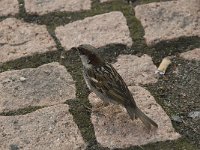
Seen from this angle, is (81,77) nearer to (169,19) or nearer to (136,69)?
(136,69)

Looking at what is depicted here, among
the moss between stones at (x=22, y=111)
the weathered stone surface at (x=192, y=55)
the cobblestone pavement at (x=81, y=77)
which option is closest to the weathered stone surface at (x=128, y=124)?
the cobblestone pavement at (x=81, y=77)

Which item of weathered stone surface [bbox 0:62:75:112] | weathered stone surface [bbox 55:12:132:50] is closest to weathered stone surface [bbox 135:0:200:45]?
weathered stone surface [bbox 55:12:132:50]

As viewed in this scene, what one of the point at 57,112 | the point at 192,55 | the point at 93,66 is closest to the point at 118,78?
the point at 93,66

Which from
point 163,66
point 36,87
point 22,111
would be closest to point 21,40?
point 36,87

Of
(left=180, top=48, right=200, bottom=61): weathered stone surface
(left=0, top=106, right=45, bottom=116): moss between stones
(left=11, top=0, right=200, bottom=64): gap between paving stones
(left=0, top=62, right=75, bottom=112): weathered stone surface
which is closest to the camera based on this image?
(left=0, top=106, right=45, bottom=116): moss between stones

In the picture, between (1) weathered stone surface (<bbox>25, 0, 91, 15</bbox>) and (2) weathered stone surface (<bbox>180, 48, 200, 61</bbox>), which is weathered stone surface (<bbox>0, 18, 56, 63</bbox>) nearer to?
(1) weathered stone surface (<bbox>25, 0, 91, 15</bbox>)

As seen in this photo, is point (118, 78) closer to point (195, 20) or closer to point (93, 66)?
point (93, 66)
